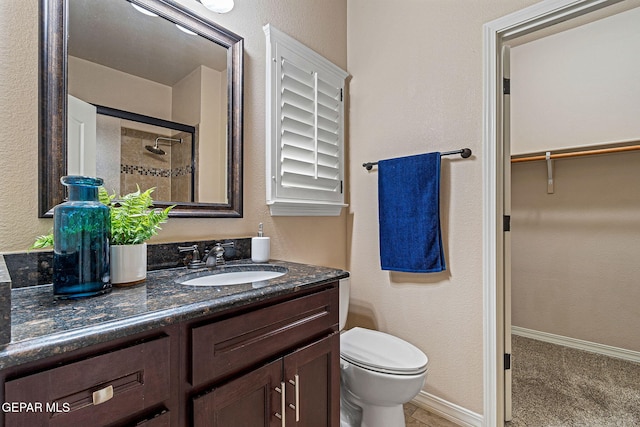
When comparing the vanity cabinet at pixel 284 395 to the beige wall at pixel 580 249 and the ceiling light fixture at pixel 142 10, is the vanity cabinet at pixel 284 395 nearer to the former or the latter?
the ceiling light fixture at pixel 142 10

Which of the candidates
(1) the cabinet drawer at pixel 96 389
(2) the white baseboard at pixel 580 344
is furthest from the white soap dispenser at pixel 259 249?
(2) the white baseboard at pixel 580 344

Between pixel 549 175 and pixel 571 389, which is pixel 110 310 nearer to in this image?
pixel 571 389

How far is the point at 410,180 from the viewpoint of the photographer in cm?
171

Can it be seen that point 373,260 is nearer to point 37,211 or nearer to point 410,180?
point 410,180

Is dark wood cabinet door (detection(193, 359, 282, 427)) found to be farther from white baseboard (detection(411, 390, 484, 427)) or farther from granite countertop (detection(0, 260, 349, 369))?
white baseboard (detection(411, 390, 484, 427))

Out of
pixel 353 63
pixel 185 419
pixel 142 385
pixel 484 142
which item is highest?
pixel 353 63

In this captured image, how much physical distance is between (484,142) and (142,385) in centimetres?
166

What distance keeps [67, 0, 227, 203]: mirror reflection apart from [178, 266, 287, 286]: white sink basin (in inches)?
13.3

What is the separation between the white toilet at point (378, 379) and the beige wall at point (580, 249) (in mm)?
1845

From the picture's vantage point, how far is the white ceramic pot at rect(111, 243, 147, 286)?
0.86 m

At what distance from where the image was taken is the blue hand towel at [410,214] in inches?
64.9

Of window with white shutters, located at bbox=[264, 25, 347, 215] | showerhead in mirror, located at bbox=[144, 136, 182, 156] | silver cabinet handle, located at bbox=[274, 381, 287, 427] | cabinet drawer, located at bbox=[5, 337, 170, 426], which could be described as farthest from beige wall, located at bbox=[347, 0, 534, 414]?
cabinet drawer, located at bbox=[5, 337, 170, 426]

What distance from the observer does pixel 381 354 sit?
142 centimetres

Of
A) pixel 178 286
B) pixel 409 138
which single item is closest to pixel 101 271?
pixel 178 286
